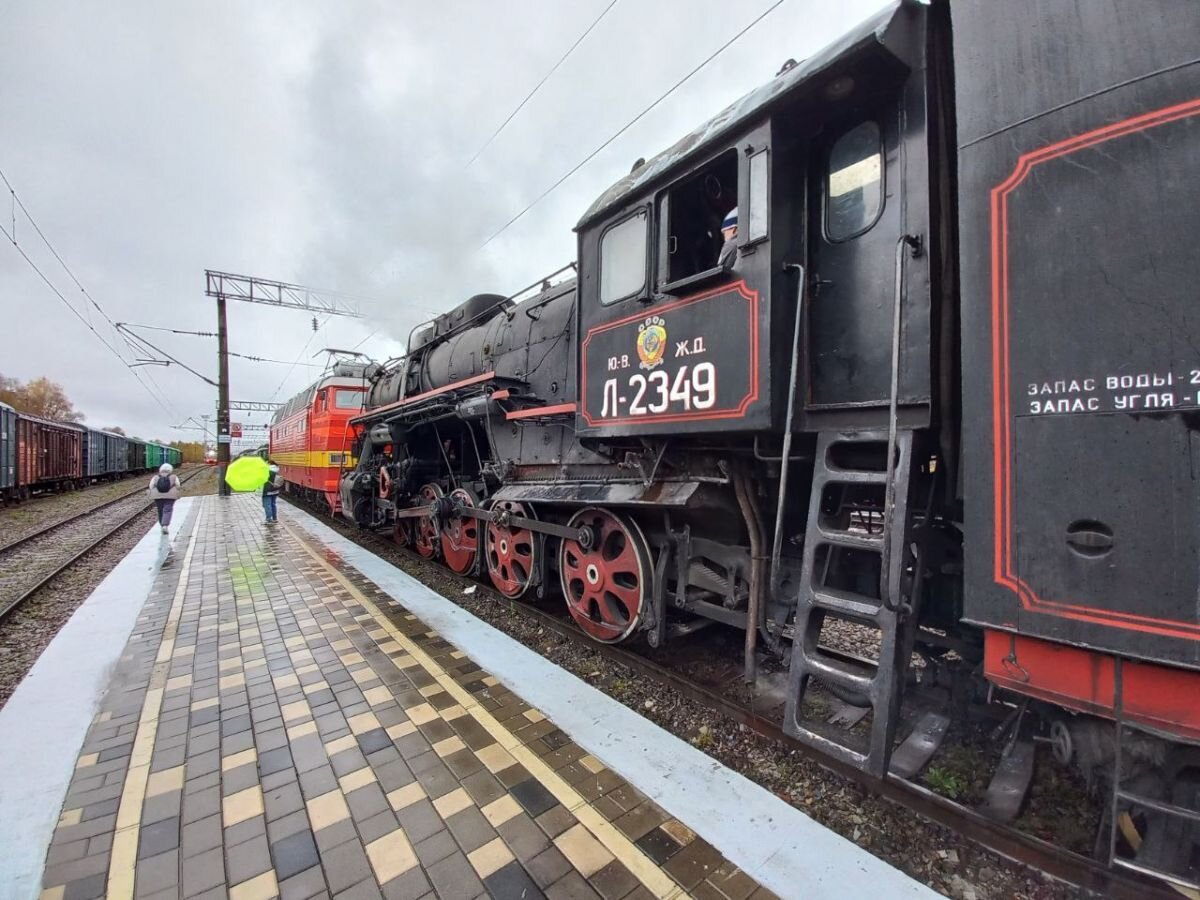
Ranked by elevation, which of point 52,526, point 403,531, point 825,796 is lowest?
point 825,796

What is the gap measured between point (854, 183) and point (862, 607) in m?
2.06

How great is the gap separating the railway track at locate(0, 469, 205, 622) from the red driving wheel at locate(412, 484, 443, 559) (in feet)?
13.6

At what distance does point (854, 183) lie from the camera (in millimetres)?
2607

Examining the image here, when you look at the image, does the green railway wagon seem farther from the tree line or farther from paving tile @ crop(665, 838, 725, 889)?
paving tile @ crop(665, 838, 725, 889)

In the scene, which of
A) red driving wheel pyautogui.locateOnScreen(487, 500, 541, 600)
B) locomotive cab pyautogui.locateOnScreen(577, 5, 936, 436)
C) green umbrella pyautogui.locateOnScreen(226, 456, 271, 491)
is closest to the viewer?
locomotive cab pyautogui.locateOnScreen(577, 5, 936, 436)

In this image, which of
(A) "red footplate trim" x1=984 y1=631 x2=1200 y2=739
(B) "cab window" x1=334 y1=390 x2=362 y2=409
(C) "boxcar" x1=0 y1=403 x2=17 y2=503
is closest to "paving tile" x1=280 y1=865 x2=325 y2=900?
(A) "red footplate trim" x1=984 y1=631 x2=1200 y2=739

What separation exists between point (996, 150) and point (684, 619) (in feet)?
11.7

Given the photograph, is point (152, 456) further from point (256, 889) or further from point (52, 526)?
point (256, 889)

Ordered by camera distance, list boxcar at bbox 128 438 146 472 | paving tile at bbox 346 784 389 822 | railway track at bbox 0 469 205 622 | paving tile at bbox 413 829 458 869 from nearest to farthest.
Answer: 1. paving tile at bbox 413 829 458 869
2. paving tile at bbox 346 784 389 822
3. railway track at bbox 0 469 205 622
4. boxcar at bbox 128 438 146 472

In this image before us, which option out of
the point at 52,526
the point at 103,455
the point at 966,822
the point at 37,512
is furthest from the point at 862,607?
the point at 103,455

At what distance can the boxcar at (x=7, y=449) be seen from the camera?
14.4 metres

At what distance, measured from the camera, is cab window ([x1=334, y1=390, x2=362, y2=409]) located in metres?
11.5

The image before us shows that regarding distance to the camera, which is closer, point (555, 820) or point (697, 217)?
point (555, 820)

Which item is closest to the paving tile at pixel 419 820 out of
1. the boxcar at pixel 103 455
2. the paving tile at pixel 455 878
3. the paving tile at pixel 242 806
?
the paving tile at pixel 455 878
